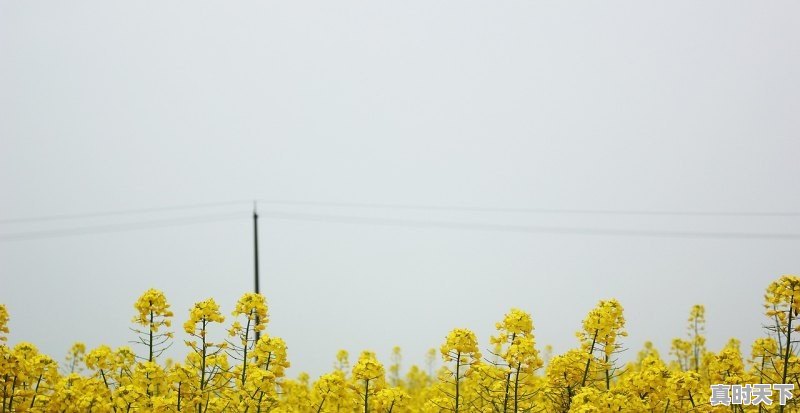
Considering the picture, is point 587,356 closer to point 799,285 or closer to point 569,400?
point 569,400

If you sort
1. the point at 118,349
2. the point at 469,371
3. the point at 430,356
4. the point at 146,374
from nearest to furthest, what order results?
1. the point at 469,371
2. the point at 146,374
3. the point at 118,349
4. the point at 430,356

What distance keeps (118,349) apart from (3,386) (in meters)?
1.22

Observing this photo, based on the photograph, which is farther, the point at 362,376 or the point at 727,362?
the point at 727,362

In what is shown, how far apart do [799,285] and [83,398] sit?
→ 259 inches

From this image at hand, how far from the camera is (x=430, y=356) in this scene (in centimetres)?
1697

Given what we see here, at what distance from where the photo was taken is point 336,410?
7.64m

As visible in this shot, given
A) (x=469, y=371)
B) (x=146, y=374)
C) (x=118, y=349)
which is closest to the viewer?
(x=469, y=371)

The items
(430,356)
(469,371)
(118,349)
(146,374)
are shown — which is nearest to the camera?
(469,371)

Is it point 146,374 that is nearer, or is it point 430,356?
point 146,374

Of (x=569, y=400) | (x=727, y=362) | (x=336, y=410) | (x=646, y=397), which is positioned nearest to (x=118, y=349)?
(x=336, y=410)

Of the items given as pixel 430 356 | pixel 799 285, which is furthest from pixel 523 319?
pixel 430 356

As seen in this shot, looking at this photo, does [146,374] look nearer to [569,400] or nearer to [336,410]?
[336,410]

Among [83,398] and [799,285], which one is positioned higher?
[799,285]

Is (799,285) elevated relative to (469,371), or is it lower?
elevated
